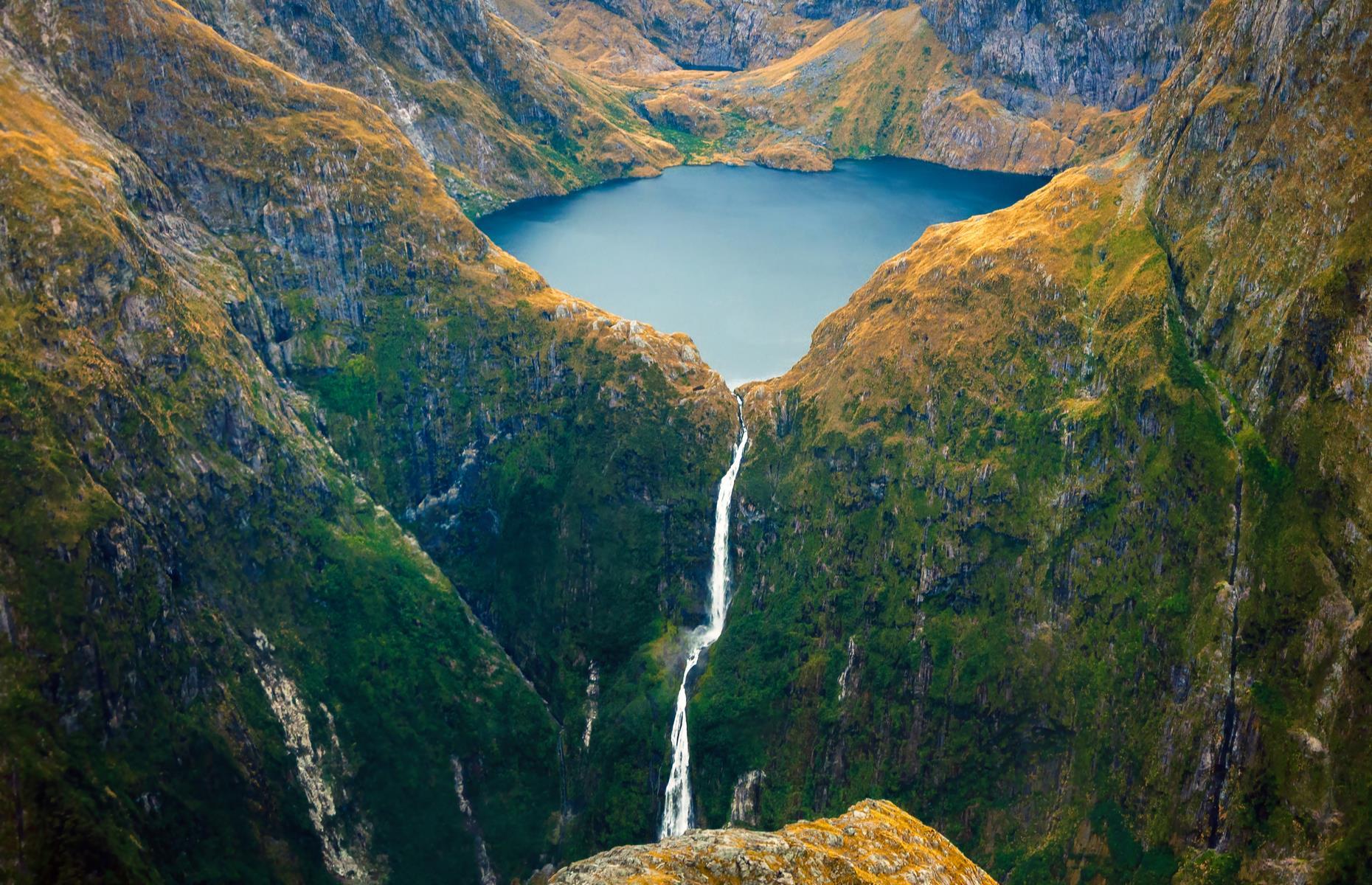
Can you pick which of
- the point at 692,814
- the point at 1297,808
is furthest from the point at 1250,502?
the point at 692,814

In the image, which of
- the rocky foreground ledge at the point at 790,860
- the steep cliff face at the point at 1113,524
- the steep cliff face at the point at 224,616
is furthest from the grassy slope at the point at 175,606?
the rocky foreground ledge at the point at 790,860

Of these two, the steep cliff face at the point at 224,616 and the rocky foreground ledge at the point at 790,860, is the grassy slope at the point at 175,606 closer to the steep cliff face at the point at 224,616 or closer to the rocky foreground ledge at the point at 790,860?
the steep cliff face at the point at 224,616

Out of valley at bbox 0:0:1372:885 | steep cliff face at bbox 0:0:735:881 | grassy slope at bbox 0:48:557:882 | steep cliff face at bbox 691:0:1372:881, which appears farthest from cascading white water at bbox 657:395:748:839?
grassy slope at bbox 0:48:557:882

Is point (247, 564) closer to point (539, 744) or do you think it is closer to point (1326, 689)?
point (539, 744)

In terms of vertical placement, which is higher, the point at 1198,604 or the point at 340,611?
the point at 1198,604

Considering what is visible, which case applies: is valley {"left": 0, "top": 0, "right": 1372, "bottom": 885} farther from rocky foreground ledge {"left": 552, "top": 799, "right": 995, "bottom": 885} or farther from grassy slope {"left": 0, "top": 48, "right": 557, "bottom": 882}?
rocky foreground ledge {"left": 552, "top": 799, "right": 995, "bottom": 885}

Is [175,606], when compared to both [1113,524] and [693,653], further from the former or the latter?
[1113,524]

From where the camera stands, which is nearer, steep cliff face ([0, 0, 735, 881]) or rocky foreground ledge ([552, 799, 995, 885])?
rocky foreground ledge ([552, 799, 995, 885])

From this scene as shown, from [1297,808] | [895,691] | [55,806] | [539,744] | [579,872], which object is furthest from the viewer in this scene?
[539,744]
